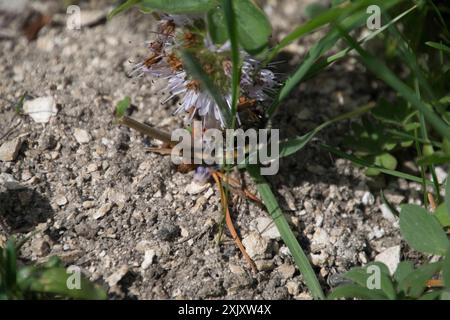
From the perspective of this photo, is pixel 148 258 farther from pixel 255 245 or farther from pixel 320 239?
pixel 320 239

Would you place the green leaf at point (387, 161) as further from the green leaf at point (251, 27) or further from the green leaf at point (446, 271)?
the green leaf at point (251, 27)

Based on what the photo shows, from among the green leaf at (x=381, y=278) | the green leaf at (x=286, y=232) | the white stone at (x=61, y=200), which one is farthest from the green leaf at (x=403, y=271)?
the white stone at (x=61, y=200)

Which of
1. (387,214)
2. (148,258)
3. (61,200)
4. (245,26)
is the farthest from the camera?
(387,214)

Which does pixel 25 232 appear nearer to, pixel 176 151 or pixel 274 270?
pixel 176 151

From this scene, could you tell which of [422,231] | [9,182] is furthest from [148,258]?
[422,231]

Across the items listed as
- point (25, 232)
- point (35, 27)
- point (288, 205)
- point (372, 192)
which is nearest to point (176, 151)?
point (288, 205)
